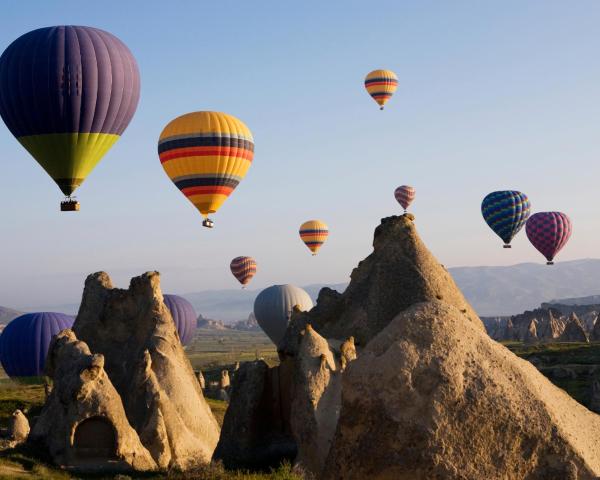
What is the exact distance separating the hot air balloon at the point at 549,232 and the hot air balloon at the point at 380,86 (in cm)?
2124

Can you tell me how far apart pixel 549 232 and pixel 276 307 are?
102ft

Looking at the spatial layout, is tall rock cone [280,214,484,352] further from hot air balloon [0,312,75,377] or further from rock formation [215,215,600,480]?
hot air balloon [0,312,75,377]

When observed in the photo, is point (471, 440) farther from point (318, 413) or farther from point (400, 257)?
point (400, 257)

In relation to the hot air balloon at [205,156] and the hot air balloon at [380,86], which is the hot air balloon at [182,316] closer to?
the hot air balloon at [205,156]

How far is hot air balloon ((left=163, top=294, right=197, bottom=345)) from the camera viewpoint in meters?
82.3

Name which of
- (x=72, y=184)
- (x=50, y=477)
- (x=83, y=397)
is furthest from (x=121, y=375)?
(x=72, y=184)

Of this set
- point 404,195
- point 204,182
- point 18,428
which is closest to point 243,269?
point 404,195

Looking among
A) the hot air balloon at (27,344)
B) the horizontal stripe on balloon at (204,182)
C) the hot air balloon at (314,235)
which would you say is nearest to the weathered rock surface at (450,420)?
the horizontal stripe on balloon at (204,182)

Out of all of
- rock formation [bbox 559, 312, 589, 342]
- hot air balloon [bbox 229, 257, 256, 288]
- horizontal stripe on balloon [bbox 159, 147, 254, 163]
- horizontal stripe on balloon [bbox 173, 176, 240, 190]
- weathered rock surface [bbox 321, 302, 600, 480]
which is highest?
horizontal stripe on balloon [bbox 159, 147, 254, 163]

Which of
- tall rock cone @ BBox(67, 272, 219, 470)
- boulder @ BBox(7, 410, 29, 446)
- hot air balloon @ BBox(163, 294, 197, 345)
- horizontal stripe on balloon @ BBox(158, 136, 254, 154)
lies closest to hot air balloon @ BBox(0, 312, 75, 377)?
horizontal stripe on balloon @ BBox(158, 136, 254, 154)

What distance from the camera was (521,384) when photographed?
10172 millimetres

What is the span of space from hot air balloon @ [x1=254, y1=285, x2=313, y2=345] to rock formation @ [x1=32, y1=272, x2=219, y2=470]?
54.6m

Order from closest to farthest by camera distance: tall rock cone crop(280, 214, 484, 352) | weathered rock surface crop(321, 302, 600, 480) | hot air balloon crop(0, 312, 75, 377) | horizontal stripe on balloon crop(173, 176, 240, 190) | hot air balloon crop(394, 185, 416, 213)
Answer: weathered rock surface crop(321, 302, 600, 480) < tall rock cone crop(280, 214, 484, 352) < horizontal stripe on balloon crop(173, 176, 240, 190) < hot air balloon crop(0, 312, 75, 377) < hot air balloon crop(394, 185, 416, 213)

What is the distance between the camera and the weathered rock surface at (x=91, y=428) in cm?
2452
